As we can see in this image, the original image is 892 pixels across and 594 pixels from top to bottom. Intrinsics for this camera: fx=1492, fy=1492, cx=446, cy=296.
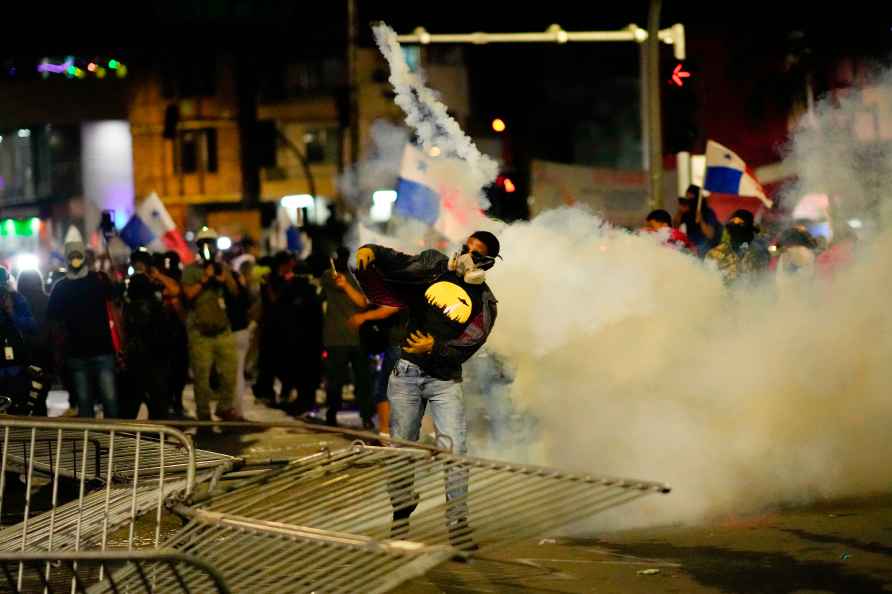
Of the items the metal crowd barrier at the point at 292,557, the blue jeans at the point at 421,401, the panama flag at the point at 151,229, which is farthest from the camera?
the panama flag at the point at 151,229

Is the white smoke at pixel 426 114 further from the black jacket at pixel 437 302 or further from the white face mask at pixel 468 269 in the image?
the white face mask at pixel 468 269

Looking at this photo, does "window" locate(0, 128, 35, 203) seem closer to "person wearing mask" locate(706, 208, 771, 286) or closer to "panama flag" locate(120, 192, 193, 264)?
"panama flag" locate(120, 192, 193, 264)

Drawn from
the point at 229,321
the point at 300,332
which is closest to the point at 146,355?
the point at 229,321

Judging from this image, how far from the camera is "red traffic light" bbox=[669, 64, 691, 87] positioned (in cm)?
1741

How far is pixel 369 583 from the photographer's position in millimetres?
4477

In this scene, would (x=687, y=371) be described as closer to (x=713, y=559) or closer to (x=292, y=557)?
(x=713, y=559)

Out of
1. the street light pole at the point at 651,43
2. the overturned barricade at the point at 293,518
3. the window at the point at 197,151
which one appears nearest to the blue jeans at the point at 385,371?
the street light pole at the point at 651,43

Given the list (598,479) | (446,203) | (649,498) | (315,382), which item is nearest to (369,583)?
(598,479)

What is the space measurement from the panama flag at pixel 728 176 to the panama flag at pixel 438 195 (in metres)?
3.36

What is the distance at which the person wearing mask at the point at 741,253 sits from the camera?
37.9ft

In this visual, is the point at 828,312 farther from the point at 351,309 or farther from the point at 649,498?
the point at 351,309

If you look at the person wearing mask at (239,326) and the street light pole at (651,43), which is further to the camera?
the street light pole at (651,43)

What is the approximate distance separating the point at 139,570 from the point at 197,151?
197ft

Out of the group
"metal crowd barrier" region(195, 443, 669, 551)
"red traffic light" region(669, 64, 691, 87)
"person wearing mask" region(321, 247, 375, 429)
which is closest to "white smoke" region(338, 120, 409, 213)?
"red traffic light" region(669, 64, 691, 87)
